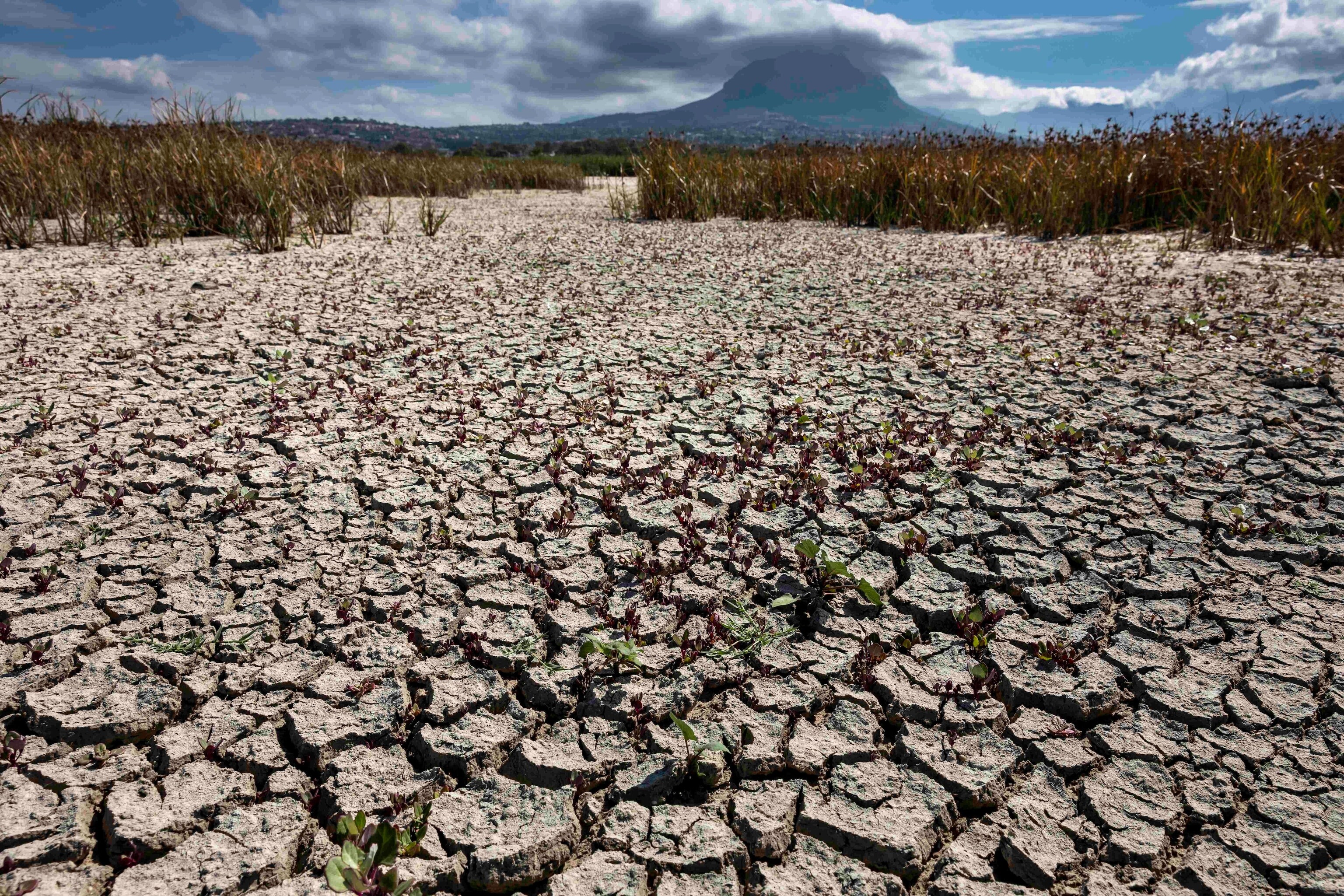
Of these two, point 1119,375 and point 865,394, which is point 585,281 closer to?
point 865,394

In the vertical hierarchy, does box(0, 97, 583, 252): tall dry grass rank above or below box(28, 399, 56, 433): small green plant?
above

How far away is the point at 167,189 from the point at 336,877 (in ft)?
29.1

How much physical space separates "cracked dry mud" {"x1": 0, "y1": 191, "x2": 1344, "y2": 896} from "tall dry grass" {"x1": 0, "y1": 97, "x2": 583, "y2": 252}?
325cm

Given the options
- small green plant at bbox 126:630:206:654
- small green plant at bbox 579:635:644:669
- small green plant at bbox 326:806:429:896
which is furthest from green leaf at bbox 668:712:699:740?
small green plant at bbox 126:630:206:654

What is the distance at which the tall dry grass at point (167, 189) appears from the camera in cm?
736

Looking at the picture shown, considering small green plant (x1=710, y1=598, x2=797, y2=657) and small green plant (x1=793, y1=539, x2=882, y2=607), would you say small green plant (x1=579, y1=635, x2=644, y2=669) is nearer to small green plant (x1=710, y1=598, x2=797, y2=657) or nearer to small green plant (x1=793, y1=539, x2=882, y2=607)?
small green plant (x1=710, y1=598, x2=797, y2=657)

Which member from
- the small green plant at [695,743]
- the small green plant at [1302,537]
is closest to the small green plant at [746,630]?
the small green plant at [695,743]

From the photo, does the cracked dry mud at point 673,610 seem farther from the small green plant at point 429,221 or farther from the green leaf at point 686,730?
the small green plant at point 429,221

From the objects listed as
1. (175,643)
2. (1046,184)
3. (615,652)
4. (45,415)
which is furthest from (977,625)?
(1046,184)

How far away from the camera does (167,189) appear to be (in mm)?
7758

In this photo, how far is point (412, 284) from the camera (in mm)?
6410

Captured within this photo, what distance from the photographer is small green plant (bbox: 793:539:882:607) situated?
7.55 feet

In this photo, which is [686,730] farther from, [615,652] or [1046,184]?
[1046,184]

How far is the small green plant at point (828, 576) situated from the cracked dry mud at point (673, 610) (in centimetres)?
3
